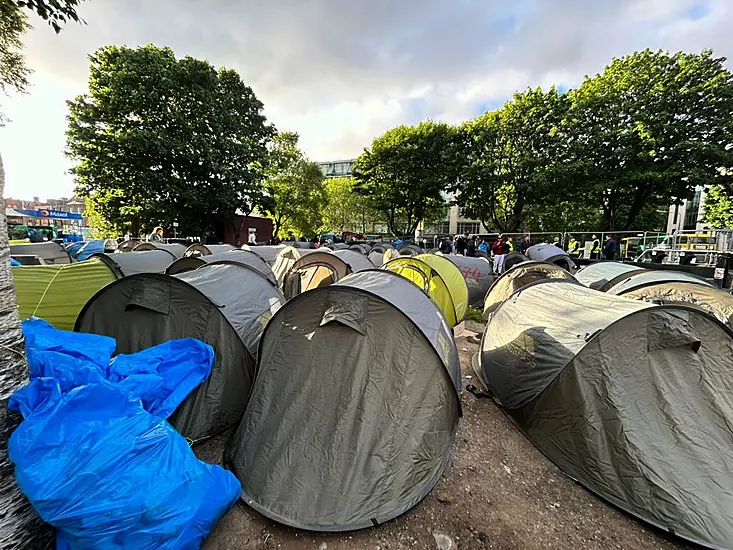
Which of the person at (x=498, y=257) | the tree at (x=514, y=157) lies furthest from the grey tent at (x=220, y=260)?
the tree at (x=514, y=157)

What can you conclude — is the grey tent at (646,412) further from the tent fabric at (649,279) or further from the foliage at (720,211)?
the foliage at (720,211)

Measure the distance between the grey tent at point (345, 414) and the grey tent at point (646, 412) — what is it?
1077mm

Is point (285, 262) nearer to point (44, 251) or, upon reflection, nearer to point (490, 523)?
point (44, 251)

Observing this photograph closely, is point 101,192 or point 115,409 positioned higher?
point 101,192

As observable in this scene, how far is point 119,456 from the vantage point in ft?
6.18

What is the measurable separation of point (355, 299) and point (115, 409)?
1.91 metres

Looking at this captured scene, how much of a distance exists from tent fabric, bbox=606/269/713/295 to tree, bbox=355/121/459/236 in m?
19.7

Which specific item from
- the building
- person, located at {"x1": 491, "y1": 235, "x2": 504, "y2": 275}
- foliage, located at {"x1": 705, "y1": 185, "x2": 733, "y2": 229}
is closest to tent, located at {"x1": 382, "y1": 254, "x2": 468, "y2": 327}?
person, located at {"x1": 491, "y1": 235, "x2": 504, "y2": 275}

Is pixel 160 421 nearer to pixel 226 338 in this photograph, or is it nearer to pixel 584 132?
pixel 226 338

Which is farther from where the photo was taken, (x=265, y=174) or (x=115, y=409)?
(x=265, y=174)

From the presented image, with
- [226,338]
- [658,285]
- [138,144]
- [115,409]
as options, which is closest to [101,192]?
[138,144]

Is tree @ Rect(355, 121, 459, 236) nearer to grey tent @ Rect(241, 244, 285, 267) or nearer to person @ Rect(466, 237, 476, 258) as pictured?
person @ Rect(466, 237, 476, 258)

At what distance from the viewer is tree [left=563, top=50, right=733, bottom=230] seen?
16703 mm

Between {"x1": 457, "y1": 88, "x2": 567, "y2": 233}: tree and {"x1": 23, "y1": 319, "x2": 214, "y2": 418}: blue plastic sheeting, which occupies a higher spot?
{"x1": 457, "y1": 88, "x2": 567, "y2": 233}: tree
